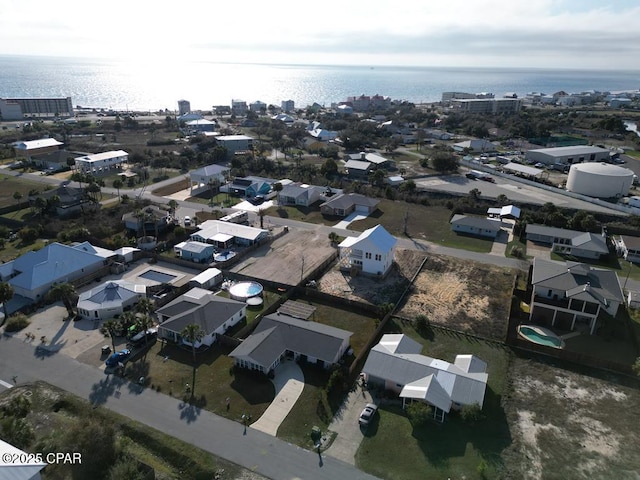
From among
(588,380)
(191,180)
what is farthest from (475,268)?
(191,180)

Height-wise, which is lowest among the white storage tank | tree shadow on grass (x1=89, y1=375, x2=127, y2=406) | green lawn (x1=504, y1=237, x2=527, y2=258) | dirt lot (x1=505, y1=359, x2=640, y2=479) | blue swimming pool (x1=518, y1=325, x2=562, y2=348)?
tree shadow on grass (x1=89, y1=375, x2=127, y2=406)

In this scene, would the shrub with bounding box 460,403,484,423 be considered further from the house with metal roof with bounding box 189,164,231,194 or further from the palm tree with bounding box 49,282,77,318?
the house with metal roof with bounding box 189,164,231,194

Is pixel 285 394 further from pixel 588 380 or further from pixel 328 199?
pixel 328 199

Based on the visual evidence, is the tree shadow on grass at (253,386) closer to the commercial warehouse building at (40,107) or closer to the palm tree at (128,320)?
the palm tree at (128,320)

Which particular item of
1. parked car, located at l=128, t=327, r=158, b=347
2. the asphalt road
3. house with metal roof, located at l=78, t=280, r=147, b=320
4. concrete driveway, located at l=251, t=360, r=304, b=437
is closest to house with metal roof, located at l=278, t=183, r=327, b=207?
house with metal roof, located at l=78, t=280, r=147, b=320

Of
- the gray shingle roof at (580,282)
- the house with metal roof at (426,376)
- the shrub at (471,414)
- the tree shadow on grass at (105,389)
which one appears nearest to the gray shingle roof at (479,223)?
the gray shingle roof at (580,282)
